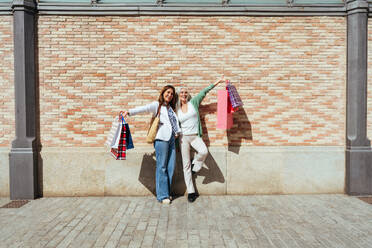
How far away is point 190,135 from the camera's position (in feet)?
16.3

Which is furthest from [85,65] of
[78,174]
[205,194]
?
[205,194]

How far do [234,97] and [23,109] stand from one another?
425 centimetres

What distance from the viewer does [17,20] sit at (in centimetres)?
509

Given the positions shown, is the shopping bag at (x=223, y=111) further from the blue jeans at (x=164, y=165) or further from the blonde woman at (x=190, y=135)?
the blue jeans at (x=164, y=165)

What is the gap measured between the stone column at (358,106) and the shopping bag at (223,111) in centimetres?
262

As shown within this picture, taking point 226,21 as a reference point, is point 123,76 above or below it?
below

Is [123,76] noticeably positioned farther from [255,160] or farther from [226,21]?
[255,160]

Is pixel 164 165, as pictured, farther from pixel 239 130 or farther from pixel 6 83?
pixel 6 83

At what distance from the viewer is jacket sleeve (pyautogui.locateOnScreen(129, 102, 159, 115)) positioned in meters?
4.81

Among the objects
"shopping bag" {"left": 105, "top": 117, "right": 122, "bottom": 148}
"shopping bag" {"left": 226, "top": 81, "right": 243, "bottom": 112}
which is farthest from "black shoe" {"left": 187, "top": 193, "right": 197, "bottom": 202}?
"shopping bag" {"left": 226, "top": 81, "right": 243, "bottom": 112}

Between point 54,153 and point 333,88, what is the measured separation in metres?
6.03

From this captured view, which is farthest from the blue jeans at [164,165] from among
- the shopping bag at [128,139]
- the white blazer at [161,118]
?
the shopping bag at [128,139]

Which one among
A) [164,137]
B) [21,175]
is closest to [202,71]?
[164,137]

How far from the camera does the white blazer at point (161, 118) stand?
480 cm
